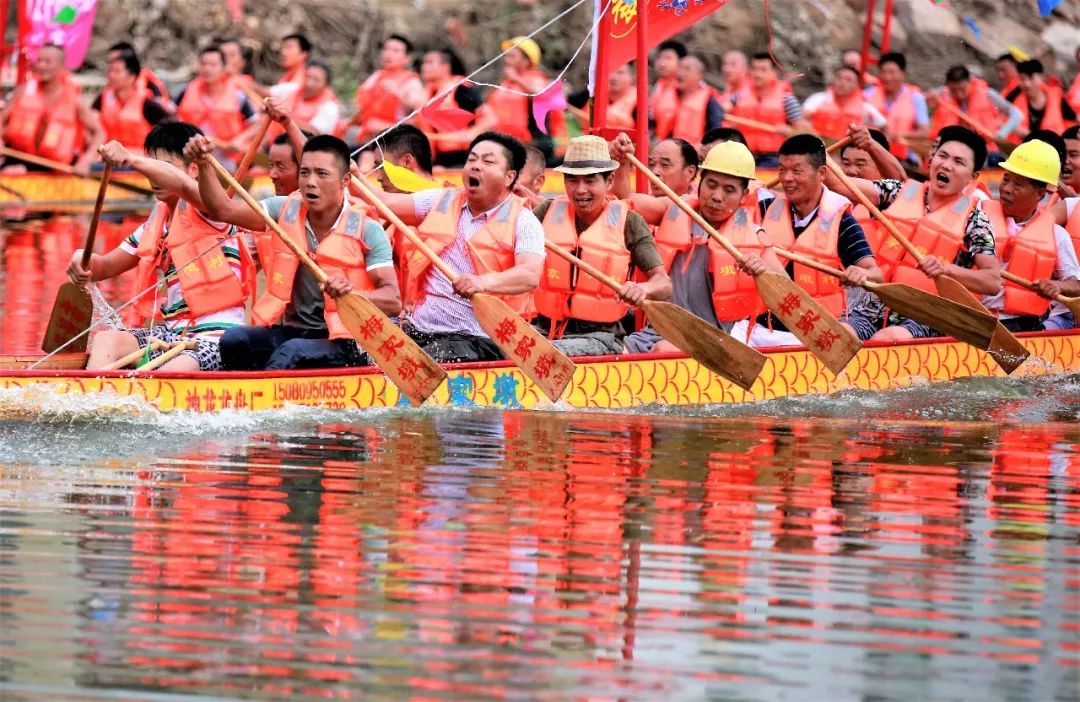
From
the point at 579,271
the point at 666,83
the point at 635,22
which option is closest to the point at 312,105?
the point at 666,83

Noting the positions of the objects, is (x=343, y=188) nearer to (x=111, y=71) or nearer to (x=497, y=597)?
(x=497, y=597)

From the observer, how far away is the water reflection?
5.60 metres

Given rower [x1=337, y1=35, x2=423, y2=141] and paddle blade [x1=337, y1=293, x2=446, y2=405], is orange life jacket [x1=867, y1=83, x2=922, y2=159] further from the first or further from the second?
paddle blade [x1=337, y1=293, x2=446, y2=405]

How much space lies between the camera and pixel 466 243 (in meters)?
10.2

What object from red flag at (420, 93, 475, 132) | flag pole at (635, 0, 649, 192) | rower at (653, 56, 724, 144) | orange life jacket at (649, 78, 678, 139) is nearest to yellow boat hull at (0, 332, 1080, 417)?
flag pole at (635, 0, 649, 192)

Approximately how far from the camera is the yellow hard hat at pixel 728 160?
11016 mm

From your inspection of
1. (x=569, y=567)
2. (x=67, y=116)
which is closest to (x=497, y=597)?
(x=569, y=567)

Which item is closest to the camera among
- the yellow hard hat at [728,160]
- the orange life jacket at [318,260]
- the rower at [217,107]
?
the orange life jacket at [318,260]

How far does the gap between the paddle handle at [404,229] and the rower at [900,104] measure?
51.0ft

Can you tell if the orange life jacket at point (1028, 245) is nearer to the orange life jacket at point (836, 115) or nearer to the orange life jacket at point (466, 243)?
the orange life jacket at point (466, 243)

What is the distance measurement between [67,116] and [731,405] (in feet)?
41.5

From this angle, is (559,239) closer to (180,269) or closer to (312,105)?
(180,269)

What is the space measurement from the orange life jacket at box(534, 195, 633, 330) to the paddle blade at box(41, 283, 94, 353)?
2.31 meters

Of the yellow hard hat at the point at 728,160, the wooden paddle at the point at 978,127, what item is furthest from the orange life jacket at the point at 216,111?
the yellow hard hat at the point at 728,160
